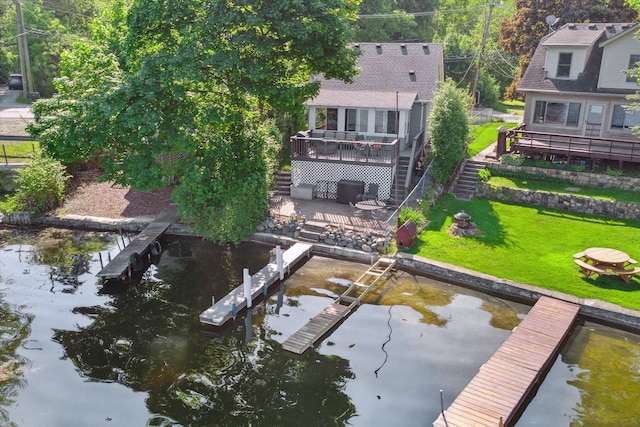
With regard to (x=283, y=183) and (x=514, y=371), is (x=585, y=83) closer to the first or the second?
(x=283, y=183)

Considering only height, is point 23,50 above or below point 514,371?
above

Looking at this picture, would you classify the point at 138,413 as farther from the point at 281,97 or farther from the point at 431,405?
the point at 281,97

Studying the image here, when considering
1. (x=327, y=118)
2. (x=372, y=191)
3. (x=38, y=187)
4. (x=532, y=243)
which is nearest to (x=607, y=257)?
(x=532, y=243)

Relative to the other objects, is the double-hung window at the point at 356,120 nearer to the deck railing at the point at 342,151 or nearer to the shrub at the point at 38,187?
the deck railing at the point at 342,151

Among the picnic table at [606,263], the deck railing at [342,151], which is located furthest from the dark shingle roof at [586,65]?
the picnic table at [606,263]

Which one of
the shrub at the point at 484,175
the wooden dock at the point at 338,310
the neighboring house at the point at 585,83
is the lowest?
the wooden dock at the point at 338,310
